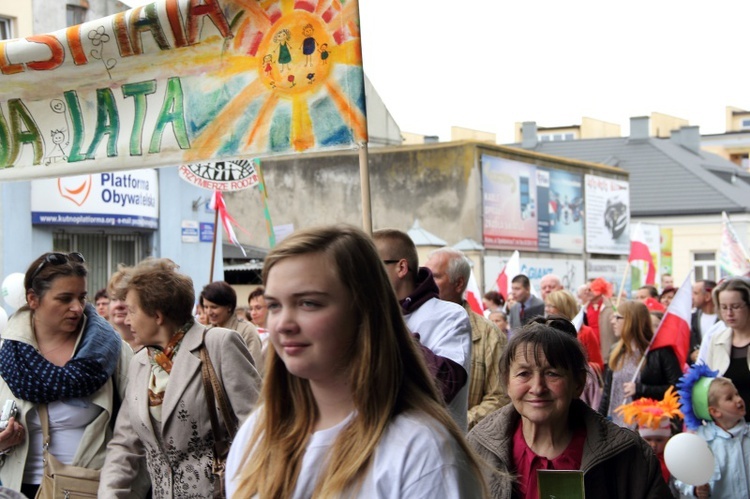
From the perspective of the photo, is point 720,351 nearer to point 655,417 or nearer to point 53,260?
point 655,417

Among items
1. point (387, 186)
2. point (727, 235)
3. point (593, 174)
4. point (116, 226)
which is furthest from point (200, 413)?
point (593, 174)

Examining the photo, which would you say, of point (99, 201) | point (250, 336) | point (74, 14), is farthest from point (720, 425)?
point (74, 14)

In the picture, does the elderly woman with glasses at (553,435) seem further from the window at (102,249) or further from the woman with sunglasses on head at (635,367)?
the window at (102,249)

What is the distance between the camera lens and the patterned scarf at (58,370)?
196 inches

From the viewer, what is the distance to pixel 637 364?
9016 millimetres

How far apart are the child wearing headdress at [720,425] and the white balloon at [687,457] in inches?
28.8

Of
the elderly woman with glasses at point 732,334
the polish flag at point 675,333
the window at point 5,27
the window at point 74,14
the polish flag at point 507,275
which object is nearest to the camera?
the elderly woman with glasses at point 732,334

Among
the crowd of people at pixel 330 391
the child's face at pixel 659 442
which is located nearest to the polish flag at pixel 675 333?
the crowd of people at pixel 330 391

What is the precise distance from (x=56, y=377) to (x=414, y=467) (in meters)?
3.15

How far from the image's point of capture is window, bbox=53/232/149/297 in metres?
19.7

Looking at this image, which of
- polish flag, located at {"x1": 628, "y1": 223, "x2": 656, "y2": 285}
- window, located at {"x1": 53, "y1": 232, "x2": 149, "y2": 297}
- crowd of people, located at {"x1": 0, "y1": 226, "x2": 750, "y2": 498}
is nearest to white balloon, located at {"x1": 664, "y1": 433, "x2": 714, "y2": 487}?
crowd of people, located at {"x1": 0, "y1": 226, "x2": 750, "y2": 498}

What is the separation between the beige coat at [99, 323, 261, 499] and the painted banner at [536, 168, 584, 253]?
34514mm

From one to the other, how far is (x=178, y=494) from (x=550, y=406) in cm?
173

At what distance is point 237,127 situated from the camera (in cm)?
515
